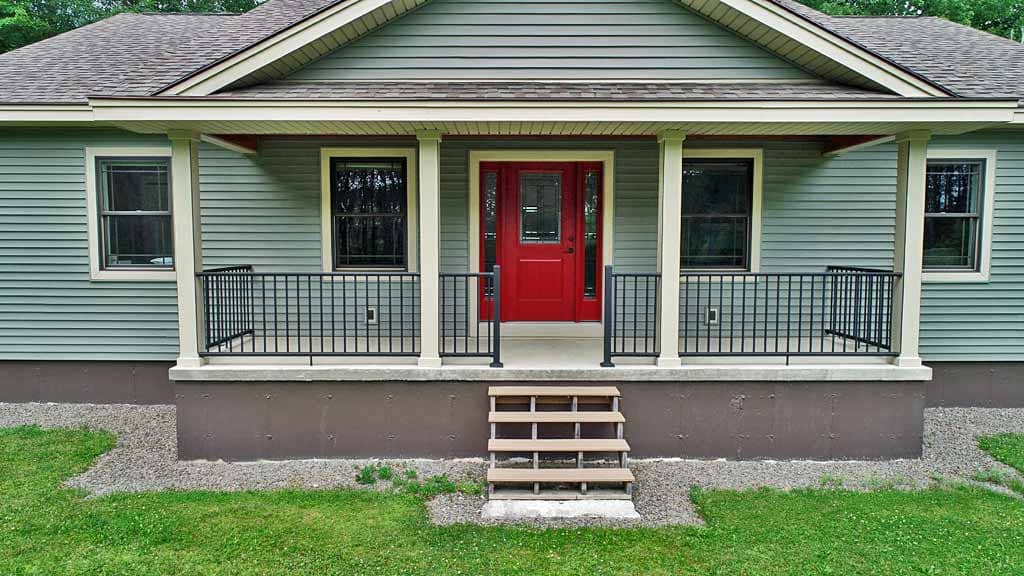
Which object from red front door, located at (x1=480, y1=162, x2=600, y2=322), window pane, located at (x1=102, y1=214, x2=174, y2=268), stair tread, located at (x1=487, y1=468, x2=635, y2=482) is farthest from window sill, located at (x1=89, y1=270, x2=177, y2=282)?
stair tread, located at (x1=487, y1=468, x2=635, y2=482)

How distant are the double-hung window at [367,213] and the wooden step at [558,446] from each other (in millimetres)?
2823

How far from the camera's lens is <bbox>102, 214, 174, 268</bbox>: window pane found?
687 cm

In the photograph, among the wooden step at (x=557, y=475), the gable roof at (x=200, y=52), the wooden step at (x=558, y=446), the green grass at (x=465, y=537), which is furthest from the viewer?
the gable roof at (x=200, y=52)

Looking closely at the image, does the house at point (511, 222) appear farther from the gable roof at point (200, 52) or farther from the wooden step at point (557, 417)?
the wooden step at point (557, 417)

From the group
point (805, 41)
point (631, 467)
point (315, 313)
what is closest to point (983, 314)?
point (805, 41)

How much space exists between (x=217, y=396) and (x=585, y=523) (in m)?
3.27

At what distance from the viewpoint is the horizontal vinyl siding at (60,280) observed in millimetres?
6754

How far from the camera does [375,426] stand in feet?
16.9

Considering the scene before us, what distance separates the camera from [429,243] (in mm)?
5148

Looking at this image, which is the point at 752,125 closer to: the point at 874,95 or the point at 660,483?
the point at 874,95

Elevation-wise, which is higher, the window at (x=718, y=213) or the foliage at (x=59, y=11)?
the foliage at (x=59, y=11)

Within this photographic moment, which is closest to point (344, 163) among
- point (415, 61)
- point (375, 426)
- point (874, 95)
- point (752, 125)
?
point (415, 61)

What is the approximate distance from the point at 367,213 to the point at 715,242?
156 inches

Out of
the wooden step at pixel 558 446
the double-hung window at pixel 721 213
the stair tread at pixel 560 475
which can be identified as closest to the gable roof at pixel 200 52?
A: the double-hung window at pixel 721 213
